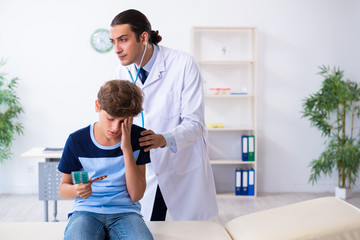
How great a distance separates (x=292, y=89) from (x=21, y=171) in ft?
10.0

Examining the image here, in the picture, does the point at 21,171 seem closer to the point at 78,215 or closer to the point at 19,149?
the point at 19,149

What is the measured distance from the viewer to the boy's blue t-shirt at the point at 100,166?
5.05 feet

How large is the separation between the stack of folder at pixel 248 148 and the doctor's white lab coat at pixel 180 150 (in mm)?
2459

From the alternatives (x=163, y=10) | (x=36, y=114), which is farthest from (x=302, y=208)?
(x=36, y=114)

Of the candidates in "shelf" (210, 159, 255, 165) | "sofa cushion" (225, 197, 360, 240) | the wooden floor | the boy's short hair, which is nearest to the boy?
the boy's short hair

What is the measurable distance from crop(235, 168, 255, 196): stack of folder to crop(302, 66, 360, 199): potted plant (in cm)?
59

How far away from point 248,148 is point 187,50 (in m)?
1.21

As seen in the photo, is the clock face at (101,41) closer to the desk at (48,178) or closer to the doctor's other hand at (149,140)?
the desk at (48,178)

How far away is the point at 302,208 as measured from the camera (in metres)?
1.72

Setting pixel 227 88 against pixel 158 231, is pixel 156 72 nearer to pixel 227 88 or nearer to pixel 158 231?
pixel 158 231

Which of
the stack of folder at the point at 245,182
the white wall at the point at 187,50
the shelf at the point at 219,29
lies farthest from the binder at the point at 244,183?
the shelf at the point at 219,29

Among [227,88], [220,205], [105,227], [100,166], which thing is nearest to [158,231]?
[105,227]

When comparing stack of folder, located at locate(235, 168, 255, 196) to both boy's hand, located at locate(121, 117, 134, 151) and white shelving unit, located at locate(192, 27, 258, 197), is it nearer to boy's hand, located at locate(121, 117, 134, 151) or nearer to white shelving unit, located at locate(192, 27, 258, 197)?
white shelving unit, located at locate(192, 27, 258, 197)

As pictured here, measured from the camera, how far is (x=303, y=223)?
155cm
